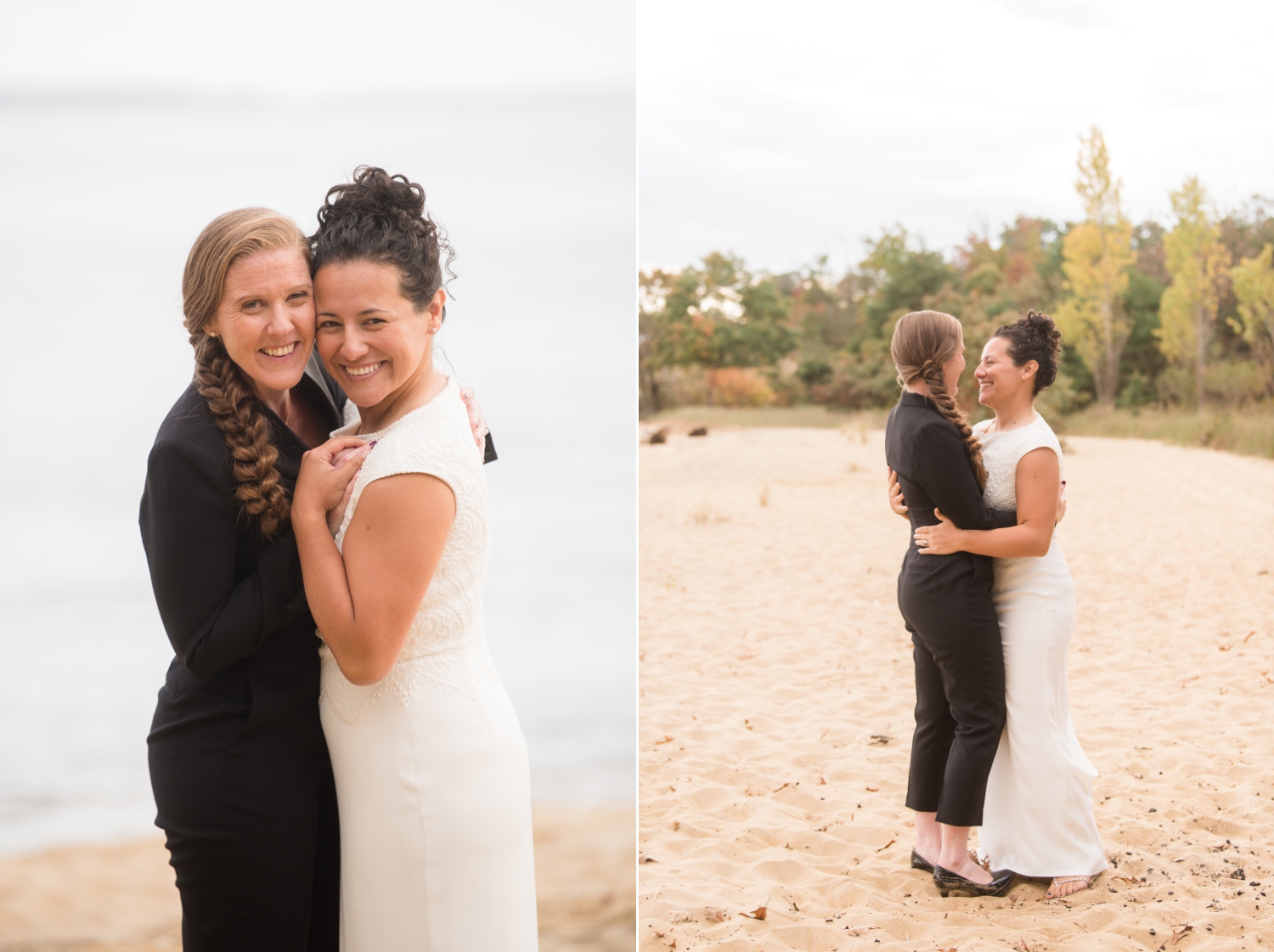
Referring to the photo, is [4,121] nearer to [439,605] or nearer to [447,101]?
[447,101]

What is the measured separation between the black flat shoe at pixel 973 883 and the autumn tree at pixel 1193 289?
1605 centimetres

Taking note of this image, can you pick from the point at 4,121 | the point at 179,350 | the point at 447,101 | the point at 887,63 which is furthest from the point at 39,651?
the point at 887,63

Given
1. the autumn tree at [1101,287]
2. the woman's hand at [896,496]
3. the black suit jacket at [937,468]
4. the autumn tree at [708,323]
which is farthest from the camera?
the autumn tree at [708,323]

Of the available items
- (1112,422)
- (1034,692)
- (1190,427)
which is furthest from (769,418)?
(1034,692)

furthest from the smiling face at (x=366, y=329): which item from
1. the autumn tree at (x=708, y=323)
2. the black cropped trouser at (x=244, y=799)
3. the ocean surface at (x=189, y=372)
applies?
the autumn tree at (x=708, y=323)

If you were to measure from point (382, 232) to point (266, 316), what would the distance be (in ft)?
0.73

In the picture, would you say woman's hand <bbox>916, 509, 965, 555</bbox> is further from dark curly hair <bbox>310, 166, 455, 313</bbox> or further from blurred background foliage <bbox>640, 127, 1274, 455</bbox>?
blurred background foliage <bbox>640, 127, 1274, 455</bbox>

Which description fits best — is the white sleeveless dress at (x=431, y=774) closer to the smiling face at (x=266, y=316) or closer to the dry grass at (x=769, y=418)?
the smiling face at (x=266, y=316)

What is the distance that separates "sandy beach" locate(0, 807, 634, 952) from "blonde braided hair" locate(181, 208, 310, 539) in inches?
151

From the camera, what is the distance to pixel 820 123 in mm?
24344

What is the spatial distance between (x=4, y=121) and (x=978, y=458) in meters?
8.26

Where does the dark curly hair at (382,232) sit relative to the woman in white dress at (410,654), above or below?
above

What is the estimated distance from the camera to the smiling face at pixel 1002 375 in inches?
120

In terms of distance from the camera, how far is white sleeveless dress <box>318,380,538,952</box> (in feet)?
5.47
